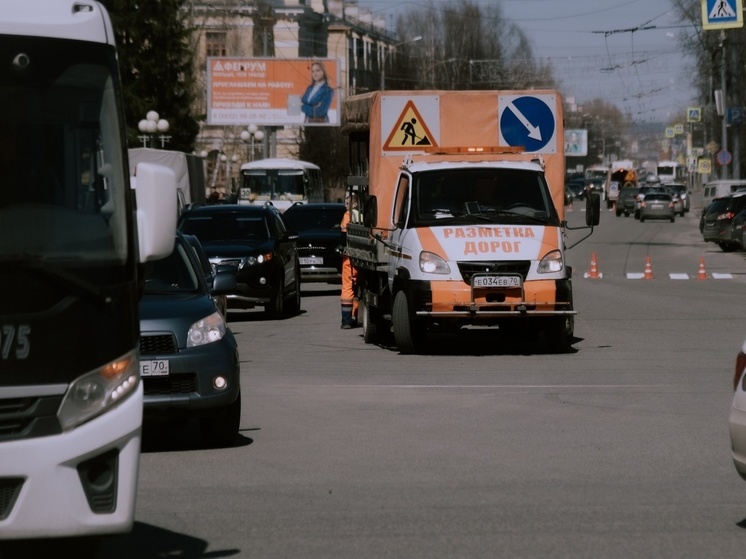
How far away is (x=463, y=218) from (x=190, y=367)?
25.6 feet

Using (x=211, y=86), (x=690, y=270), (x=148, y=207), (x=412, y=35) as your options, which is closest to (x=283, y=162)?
(x=211, y=86)

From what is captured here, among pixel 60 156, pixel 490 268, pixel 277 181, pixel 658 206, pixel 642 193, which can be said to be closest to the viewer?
pixel 60 156

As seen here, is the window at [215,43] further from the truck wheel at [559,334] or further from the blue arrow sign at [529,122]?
the truck wheel at [559,334]

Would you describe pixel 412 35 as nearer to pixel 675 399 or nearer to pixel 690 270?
pixel 690 270

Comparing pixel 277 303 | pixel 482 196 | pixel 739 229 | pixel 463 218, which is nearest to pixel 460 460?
pixel 463 218

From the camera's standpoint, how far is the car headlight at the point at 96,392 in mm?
6035

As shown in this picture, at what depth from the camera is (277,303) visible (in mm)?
24500

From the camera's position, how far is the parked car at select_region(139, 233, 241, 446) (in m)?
10.6

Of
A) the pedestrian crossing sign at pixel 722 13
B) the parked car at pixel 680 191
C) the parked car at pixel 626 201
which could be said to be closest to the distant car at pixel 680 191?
the parked car at pixel 680 191

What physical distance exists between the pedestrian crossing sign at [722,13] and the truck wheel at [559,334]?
49.7ft

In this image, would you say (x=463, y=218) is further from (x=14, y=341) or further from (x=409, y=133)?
(x=14, y=341)

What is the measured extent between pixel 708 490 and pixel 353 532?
229 centimetres

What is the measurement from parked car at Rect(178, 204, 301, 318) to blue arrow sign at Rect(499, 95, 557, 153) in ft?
17.6

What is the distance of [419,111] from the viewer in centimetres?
2025
